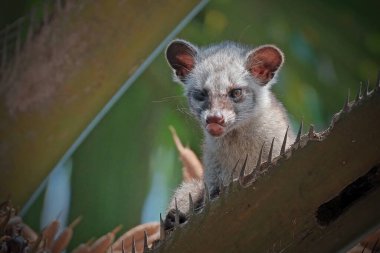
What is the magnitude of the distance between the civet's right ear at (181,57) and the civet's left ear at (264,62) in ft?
0.84

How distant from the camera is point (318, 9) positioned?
289 cm

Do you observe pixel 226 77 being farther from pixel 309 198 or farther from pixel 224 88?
pixel 309 198

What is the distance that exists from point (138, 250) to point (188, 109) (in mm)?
925

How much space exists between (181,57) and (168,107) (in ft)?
1.19

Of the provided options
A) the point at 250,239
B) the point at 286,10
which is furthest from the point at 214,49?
the point at 250,239

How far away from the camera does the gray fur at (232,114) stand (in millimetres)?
3021

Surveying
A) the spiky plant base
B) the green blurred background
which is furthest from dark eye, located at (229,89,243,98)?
the spiky plant base

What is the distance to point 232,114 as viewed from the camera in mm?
2973

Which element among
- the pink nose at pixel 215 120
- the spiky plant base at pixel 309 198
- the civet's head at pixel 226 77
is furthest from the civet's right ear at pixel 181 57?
the spiky plant base at pixel 309 198

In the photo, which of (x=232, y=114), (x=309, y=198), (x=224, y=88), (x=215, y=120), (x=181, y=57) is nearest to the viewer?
(x=309, y=198)

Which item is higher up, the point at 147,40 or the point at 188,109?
the point at 147,40

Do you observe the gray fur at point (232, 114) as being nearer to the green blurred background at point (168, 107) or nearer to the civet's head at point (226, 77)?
the civet's head at point (226, 77)

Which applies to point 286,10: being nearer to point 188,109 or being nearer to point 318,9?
point 318,9

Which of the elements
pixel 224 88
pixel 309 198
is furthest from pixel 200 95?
pixel 309 198
